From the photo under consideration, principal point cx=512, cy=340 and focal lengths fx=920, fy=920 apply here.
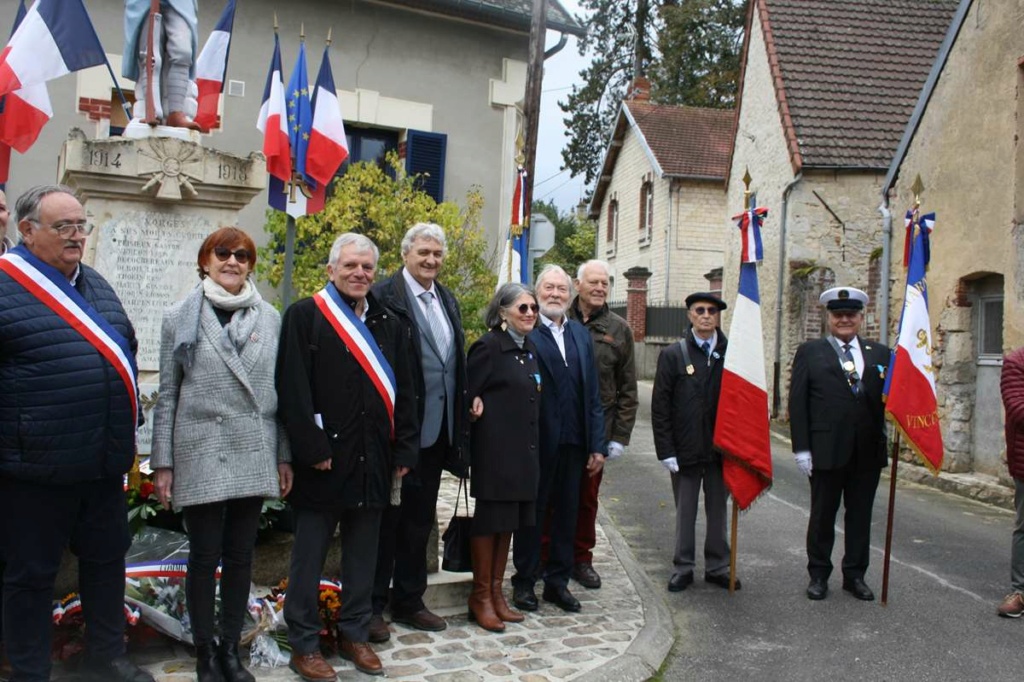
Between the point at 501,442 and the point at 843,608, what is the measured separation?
2.66 meters

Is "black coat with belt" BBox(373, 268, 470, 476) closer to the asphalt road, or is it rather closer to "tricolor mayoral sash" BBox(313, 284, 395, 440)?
"tricolor mayoral sash" BBox(313, 284, 395, 440)

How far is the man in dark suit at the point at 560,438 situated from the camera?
5664 millimetres

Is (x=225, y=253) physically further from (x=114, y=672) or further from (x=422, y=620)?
(x=422, y=620)

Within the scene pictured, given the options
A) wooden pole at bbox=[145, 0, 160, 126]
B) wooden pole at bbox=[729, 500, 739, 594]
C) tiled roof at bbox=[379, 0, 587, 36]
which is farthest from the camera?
tiled roof at bbox=[379, 0, 587, 36]

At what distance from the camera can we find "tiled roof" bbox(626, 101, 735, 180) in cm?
2811

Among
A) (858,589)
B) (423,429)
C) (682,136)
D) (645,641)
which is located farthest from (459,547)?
(682,136)

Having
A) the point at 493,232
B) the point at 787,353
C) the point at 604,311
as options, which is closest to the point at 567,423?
the point at 604,311

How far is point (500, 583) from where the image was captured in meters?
5.42

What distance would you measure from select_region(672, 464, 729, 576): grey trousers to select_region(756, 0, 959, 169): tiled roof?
12.0m

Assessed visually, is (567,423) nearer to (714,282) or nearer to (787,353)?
(787,353)

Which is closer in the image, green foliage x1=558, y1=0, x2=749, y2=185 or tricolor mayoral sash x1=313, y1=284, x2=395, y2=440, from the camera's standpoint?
tricolor mayoral sash x1=313, y1=284, x2=395, y2=440

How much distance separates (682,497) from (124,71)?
471 cm

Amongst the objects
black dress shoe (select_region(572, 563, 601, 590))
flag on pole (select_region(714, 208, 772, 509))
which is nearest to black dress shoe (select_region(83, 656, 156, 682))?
black dress shoe (select_region(572, 563, 601, 590))

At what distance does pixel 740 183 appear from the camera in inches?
812
